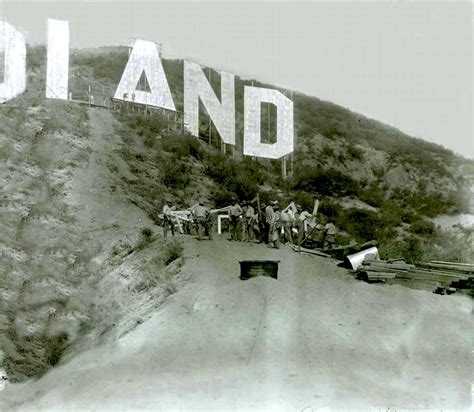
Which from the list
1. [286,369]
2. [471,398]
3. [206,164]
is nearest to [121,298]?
[286,369]

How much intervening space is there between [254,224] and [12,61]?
1575cm

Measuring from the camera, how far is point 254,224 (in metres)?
23.4

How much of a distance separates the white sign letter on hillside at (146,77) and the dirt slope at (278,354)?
16897 millimetres

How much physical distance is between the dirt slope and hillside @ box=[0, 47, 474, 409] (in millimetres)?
281

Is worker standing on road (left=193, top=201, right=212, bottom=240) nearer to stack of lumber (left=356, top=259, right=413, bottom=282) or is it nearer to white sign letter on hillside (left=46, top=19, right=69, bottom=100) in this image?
stack of lumber (left=356, top=259, right=413, bottom=282)

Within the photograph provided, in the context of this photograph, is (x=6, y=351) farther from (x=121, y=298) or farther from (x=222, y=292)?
(x=222, y=292)

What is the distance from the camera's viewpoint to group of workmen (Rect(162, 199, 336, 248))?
22.3 meters

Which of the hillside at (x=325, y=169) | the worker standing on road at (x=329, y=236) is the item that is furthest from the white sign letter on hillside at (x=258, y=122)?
the worker standing on road at (x=329, y=236)

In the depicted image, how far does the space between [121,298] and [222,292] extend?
13.0 ft

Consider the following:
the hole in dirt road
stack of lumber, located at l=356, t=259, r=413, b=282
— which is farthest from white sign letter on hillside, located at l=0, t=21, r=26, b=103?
stack of lumber, located at l=356, t=259, r=413, b=282

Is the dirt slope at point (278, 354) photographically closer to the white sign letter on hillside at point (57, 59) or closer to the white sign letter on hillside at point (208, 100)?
the white sign letter on hillside at point (57, 59)

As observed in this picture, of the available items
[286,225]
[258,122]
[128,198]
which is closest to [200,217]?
[286,225]

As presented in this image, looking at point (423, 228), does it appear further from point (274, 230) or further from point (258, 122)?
point (274, 230)

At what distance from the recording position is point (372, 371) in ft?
44.0
